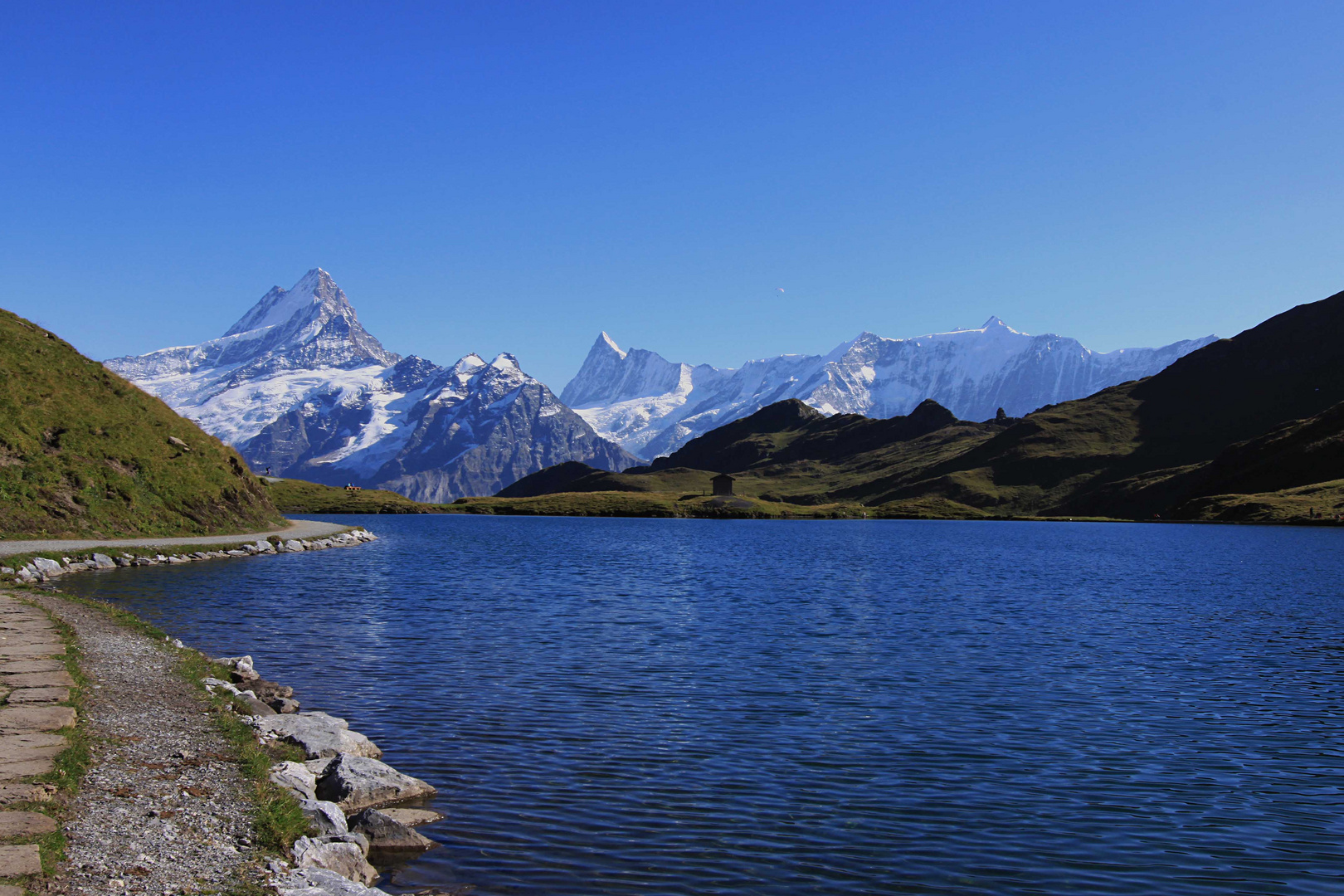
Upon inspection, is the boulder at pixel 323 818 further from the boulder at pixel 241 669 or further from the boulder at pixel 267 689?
the boulder at pixel 241 669

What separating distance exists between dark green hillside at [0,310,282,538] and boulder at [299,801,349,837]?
58326 millimetres

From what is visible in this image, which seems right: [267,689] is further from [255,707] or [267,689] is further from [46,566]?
[46,566]

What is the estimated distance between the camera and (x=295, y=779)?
18.4 m

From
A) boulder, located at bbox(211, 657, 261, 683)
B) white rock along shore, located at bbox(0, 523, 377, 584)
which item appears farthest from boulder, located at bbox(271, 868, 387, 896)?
white rock along shore, located at bbox(0, 523, 377, 584)

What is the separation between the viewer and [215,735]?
66.4ft

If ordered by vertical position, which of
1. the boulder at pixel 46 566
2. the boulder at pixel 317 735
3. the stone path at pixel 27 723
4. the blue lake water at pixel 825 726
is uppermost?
the boulder at pixel 46 566

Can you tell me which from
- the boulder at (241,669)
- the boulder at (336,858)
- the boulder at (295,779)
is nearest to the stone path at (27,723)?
the boulder at (336,858)

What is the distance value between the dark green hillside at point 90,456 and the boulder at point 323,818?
58326 millimetres

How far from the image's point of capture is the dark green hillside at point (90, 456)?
2616 inches

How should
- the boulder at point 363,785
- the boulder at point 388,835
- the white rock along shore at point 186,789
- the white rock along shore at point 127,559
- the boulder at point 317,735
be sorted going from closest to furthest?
the white rock along shore at point 186,789
the boulder at point 388,835
the boulder at point 363,785
the boulder at point 317,735
the white rock along shore at point 127,559

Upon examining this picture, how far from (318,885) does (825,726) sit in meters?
16.8

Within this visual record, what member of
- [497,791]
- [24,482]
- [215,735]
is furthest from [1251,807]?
[24,482]

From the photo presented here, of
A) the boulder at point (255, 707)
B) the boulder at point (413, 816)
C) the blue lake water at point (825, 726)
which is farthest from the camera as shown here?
the boulder at point (255, 707)

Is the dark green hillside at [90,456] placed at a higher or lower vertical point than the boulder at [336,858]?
higher
